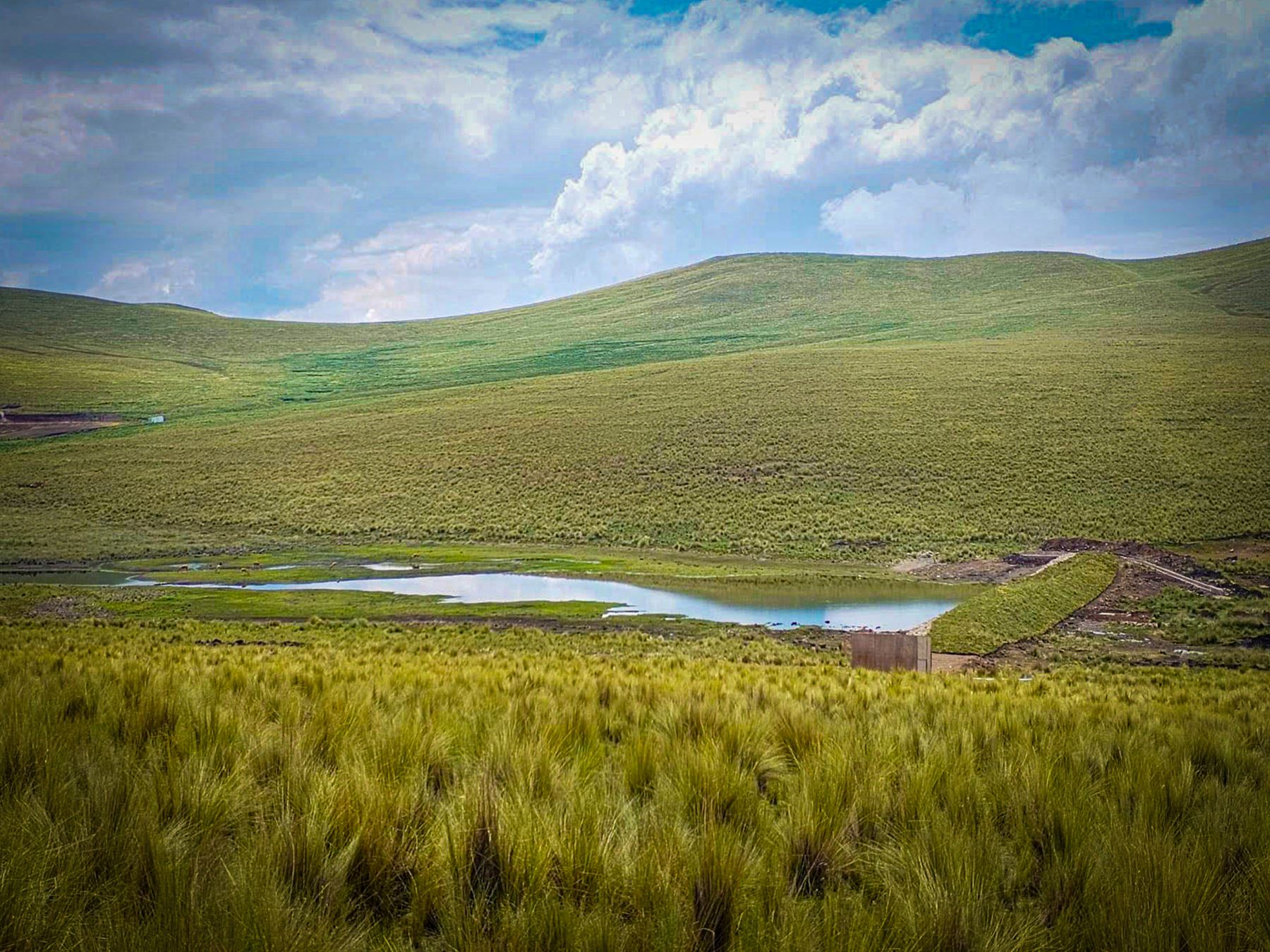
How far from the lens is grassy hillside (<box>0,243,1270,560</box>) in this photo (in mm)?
53531

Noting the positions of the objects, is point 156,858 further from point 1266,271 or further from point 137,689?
point 1266,271

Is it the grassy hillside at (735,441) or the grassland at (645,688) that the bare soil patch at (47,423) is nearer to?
the grassland at (645,688)

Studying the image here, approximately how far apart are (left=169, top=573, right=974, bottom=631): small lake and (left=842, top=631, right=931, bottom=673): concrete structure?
13394 mm

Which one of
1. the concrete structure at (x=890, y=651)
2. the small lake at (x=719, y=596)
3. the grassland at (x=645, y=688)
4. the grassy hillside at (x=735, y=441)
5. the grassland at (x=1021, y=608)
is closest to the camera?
the grassland at (x=645, y=688)

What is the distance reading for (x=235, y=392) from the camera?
4688 inches

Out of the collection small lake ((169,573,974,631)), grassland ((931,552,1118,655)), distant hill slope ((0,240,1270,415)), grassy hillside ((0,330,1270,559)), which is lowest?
small lake ((169,573,974,631))

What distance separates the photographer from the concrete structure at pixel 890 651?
1580cm

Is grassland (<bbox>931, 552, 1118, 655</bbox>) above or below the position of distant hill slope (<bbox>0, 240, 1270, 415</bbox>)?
below

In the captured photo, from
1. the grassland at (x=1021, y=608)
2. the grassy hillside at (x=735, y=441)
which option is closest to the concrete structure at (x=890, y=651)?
the grassland at (x=1021, y=608)

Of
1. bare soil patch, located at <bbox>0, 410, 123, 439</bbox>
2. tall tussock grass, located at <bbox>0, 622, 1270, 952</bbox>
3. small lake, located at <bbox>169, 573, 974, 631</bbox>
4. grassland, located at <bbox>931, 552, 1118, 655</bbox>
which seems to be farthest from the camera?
bare soil patch, located at <bbox>0, 410, 123, 439</bbox>

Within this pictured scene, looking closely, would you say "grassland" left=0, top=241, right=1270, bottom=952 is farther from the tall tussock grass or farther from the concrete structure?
the concrete structure

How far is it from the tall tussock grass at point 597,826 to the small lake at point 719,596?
2558cm

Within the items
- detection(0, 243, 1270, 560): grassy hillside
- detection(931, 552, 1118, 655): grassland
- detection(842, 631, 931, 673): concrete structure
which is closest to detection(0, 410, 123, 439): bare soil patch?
detection(0, 243, 1270, 560): grassy hillside

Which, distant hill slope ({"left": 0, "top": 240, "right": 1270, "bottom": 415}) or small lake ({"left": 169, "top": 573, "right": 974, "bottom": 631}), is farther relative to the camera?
distant hill slope ({"left": 0, "top": 240, "right": 1270, "bottom": 415})
